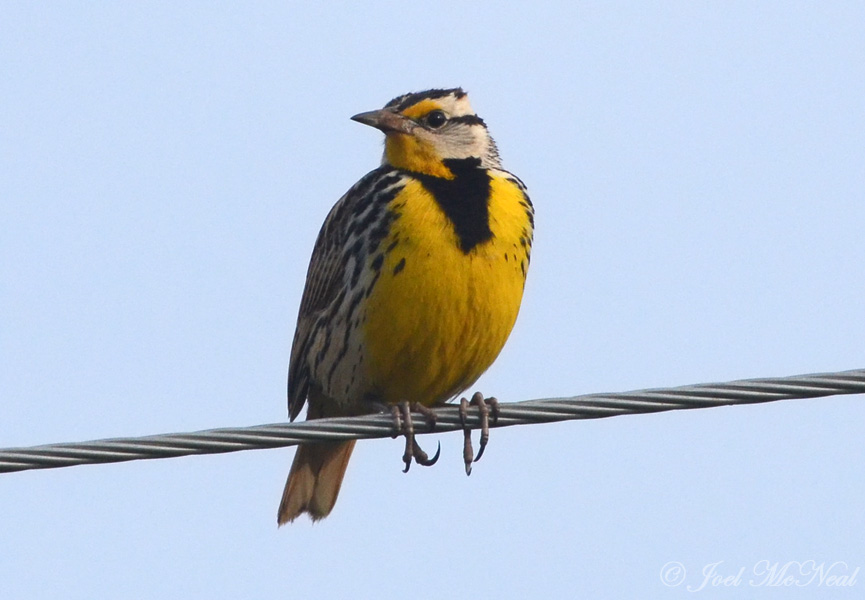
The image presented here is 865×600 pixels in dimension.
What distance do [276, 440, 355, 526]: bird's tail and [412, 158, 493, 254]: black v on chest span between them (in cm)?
167

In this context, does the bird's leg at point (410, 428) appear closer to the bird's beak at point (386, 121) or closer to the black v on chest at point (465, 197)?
the black v on chest at point (465, 197)

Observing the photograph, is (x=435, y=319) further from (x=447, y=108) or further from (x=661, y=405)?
(x=661, y=405)

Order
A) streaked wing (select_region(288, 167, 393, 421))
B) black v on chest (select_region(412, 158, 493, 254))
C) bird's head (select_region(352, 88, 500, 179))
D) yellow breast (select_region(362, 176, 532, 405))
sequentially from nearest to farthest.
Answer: yellow breast (select_region(362, 176, 532, 405)) → black v on chest (select_region(412, 158, 493, 254)) → streaked wing (select_region(288, 167, 393, 421)) → bird's head (select_region(352, 88, 500, 179))

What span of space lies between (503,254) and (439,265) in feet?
1.12

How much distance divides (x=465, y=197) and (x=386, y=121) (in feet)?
2.15

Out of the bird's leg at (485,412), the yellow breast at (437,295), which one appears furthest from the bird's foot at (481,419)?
the yellow breast at (437,295)

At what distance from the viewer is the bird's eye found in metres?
7.87

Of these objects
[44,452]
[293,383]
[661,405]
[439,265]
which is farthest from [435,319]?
[44,452]

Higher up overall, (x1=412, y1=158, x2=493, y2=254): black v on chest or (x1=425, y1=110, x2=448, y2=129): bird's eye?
(x1=425, y1=110, x2=448, y2=129): bird's eye

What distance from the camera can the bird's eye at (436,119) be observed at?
25.8 ft

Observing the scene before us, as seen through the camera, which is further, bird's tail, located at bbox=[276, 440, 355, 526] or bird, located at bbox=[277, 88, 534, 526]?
bird's tail, located at bbox=[276, 440, 355, 526]

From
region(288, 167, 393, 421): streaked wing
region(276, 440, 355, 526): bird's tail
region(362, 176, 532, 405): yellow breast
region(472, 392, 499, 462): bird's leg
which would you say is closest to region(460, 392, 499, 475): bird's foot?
region(472, 392, 499, 462): bird's leg

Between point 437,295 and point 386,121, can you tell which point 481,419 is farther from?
point 386,121

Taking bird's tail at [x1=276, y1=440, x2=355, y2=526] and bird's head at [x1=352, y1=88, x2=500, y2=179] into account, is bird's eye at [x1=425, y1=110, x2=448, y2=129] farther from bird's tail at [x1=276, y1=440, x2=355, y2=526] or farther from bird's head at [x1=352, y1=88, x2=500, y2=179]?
bird's tail at [x1=276, y1=440, x2=355, y2=526]
